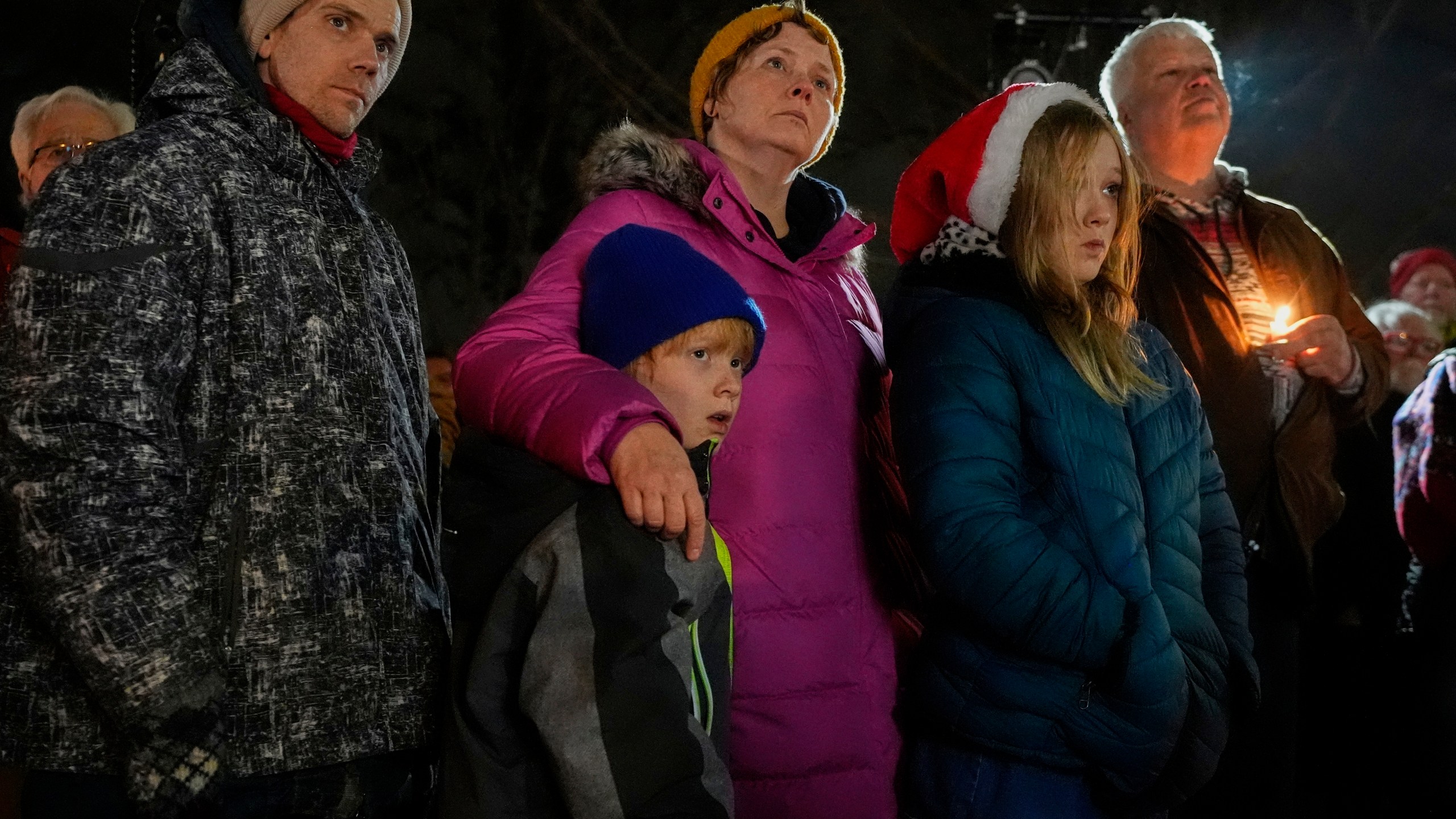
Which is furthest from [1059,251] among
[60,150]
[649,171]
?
[60,150]

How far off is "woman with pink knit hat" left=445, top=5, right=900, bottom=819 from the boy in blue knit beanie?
56 mm

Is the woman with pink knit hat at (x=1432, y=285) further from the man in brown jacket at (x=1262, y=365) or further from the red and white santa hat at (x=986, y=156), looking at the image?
the red and white santa hat at (x=986, y=156)

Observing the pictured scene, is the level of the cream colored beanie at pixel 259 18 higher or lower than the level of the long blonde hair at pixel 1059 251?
higher

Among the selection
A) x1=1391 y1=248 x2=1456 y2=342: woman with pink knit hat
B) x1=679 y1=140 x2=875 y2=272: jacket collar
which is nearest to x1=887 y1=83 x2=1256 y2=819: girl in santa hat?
x1=679 y1=140 x2=875 y2=272: jacket collar

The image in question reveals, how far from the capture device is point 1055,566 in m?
1.75

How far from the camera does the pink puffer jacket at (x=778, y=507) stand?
1.83 metres

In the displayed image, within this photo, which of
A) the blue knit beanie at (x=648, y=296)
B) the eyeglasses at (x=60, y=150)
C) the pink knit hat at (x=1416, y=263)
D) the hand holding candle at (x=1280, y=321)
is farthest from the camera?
the pink knit hat at (x=1416, y=263)


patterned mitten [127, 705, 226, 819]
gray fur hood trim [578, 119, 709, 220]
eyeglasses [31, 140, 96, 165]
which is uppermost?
gray fur hood trim [578, 119, 709, 220]

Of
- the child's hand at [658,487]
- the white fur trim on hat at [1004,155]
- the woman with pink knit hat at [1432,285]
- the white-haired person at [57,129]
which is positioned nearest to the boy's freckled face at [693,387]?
the child's hand at [658,487]

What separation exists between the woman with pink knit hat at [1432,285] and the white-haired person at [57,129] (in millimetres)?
4807

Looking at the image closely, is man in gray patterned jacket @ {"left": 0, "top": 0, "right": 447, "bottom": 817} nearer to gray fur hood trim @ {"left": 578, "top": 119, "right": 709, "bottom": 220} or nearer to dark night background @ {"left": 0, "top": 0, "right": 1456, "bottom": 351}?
gray fur hood trim @ {"left": 578, "top": 119, "right": 709, "bottom": 220}

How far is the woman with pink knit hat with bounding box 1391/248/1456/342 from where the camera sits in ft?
16.3

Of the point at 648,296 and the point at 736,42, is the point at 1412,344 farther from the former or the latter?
the point at 648,296

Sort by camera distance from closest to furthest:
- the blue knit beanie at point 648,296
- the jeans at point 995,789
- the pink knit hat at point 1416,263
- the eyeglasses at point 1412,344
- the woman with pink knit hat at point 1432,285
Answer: the blue knit beanie at point 648,296 < the jeans at point 995,789 < the eyeglasses at point 1412,344 < the woman with pink knit hat at point 1432,285 < the pink knit hat at point 1416,263
